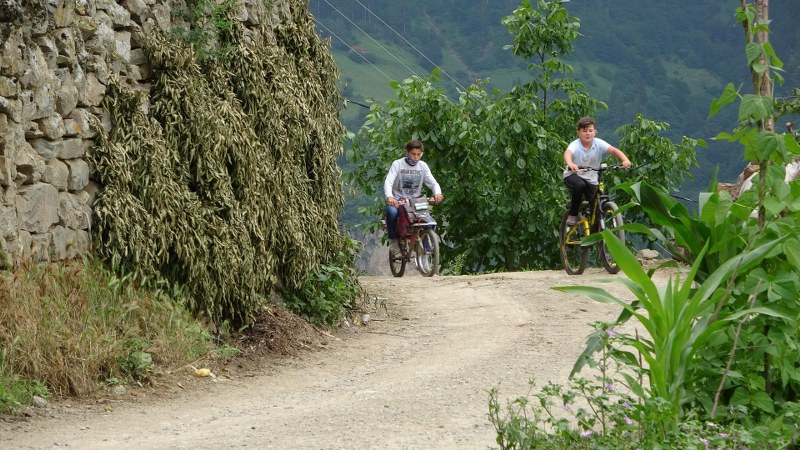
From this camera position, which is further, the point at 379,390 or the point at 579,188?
the point at 579,188

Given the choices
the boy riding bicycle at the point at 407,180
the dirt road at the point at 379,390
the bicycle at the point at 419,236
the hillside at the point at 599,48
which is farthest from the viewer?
the hillside at the point at 599,48

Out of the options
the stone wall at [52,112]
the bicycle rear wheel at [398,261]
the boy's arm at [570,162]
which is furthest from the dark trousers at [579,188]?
the stone wall at [52,112]

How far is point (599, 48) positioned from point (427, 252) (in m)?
88.5

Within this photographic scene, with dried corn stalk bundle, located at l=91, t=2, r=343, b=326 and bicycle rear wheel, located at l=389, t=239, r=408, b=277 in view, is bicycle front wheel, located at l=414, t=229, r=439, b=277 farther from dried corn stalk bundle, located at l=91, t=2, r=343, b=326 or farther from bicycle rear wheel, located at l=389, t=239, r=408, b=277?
dried corn stalk bundle, located at l=91, t=2, r=343, b=326

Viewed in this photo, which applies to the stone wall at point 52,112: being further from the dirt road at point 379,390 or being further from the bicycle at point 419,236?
the bicycle at point 419,236

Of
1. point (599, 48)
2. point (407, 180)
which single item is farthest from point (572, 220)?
point (599, 48)

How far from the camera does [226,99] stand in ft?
32.6

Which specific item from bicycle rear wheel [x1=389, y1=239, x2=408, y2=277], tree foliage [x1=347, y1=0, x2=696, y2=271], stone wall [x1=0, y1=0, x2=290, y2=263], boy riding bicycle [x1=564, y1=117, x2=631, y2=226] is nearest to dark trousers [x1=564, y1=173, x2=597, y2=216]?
boy riding bicycle [x1=564, y1=117, x2=631, y2=226]

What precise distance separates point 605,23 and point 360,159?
8572 cm

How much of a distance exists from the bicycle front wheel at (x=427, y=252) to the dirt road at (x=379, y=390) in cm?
230

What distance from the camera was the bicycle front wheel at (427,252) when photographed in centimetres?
1511

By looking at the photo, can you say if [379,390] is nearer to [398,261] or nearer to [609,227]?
[609,227]

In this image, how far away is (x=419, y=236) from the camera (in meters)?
15.4

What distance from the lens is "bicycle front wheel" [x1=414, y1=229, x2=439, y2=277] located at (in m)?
15.1
